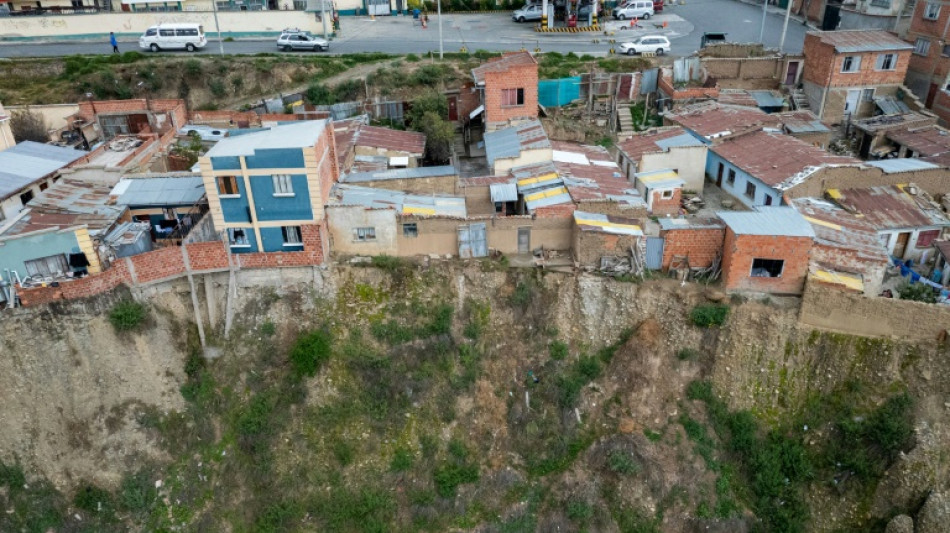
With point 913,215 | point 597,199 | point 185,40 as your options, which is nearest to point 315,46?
point 185,40

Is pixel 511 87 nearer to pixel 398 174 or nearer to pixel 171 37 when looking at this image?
pixel 398 174

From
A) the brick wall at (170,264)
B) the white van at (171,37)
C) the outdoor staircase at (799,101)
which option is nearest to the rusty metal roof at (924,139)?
the outdoor staircase at (799,101)

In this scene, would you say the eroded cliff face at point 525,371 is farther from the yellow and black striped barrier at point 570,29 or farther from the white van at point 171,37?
the yellow and black striped barrier at point 570,29

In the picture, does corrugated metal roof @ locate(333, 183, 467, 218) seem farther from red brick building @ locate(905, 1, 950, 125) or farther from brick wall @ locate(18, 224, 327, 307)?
red brick building @ locate(905, 1, 950, 125)

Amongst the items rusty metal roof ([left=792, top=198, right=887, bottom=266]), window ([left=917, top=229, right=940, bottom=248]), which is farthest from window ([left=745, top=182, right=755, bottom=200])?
window ([left=917, top=229, right=940, bottom=248])

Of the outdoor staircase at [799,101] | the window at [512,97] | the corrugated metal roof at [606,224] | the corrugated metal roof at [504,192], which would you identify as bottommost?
the corrugated metal roof at [606,224]

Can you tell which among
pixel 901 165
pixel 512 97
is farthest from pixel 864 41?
pixel 512 97

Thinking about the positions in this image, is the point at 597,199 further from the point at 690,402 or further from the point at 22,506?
the point at 22,506
